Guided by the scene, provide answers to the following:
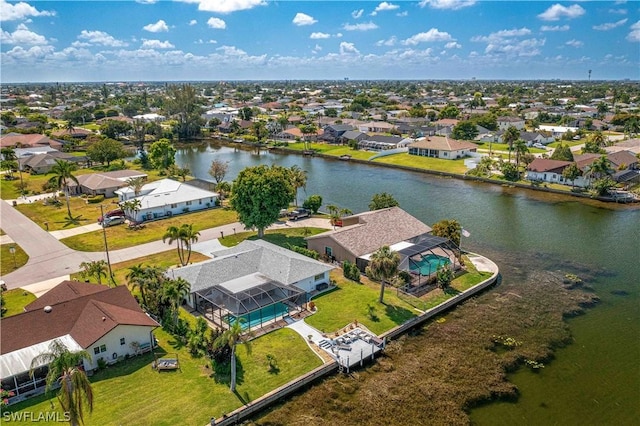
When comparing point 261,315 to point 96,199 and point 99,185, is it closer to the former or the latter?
point 96,199

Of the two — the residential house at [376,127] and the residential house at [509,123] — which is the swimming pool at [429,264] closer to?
the residential house at [376,127]

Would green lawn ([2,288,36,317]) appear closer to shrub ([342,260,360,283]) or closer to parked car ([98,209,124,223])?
parked car ([98,209,124,223])

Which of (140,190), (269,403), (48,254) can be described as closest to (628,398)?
(269,403)

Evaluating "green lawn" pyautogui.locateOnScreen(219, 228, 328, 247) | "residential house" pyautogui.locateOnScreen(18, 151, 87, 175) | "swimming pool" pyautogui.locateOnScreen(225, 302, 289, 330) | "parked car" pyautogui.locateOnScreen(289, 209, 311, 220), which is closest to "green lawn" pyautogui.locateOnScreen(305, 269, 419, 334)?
"swimming pool" pyautogui.locateOnScreen(225, 302, 289, 330)

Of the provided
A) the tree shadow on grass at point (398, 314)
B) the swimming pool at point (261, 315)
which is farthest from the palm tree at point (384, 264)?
the swimming pool at point (261, 315)

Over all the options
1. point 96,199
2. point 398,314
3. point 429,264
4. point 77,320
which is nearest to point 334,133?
point 96,199

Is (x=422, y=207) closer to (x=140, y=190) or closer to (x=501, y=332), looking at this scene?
(x=501, y=332)
